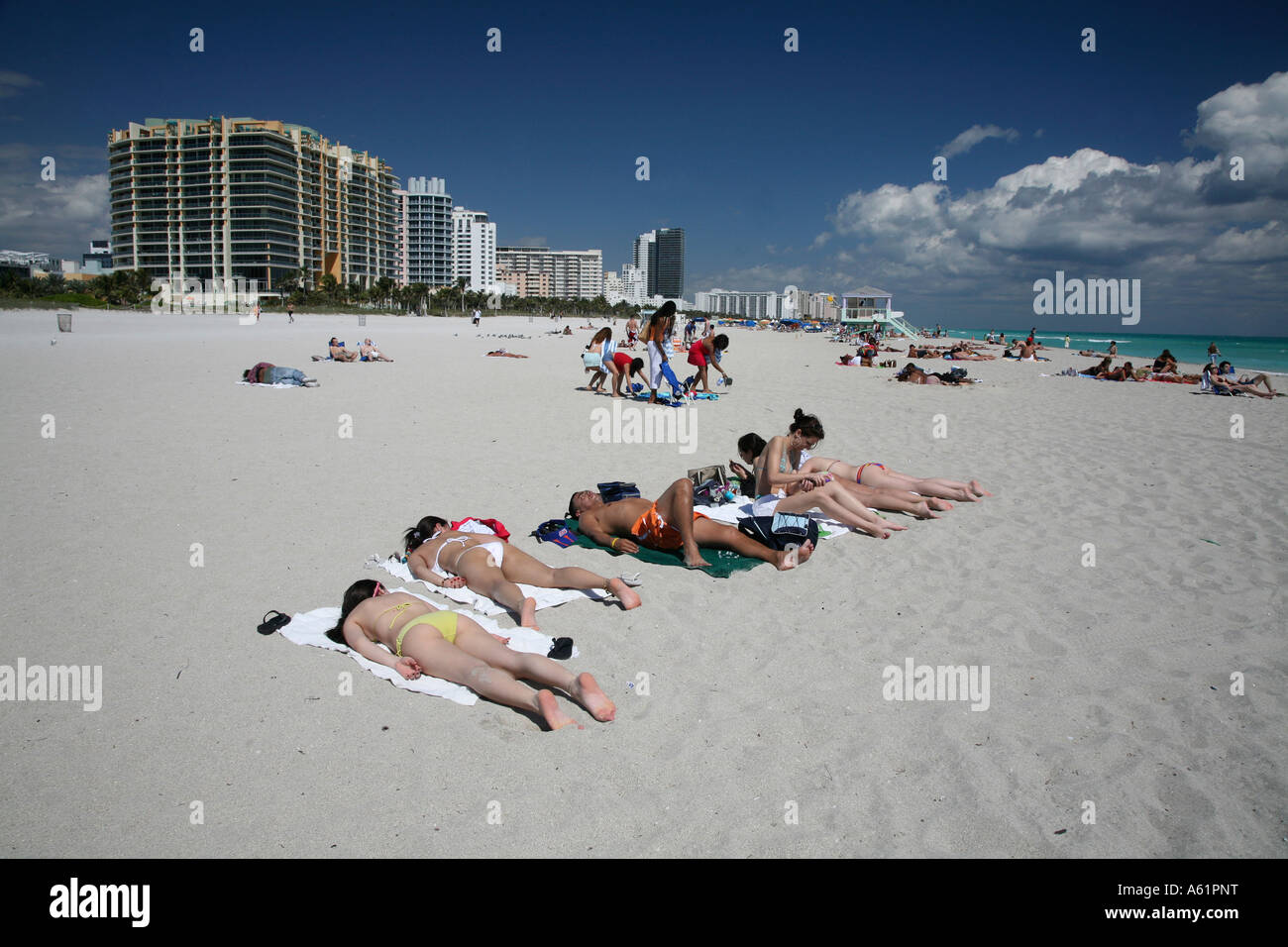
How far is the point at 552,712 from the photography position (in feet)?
9.68

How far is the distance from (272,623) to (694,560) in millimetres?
2642

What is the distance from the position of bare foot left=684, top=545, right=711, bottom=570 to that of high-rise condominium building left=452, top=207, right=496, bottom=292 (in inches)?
6208

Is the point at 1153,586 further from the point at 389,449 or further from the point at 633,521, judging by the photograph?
the point at 389,449

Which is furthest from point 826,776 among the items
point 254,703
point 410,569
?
point 410,569

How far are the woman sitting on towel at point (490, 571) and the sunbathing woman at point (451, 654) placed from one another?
58 centimetres

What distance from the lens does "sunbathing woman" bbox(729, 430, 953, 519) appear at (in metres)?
5.95

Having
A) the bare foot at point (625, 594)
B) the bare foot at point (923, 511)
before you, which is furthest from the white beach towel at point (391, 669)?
the bare foot at point (923, 511)

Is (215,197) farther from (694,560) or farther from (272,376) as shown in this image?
(694,560)

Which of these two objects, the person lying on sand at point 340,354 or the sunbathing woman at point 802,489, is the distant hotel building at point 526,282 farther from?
the sunbathing woman at point 802,489

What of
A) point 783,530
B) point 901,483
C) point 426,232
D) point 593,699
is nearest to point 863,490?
point 901,483

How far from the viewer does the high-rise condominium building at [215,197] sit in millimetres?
90688

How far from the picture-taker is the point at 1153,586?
4559mm

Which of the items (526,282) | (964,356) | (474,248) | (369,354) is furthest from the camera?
(526,282)

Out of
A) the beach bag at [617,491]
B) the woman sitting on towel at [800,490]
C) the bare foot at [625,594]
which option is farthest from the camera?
the beach bag at [617,491]
